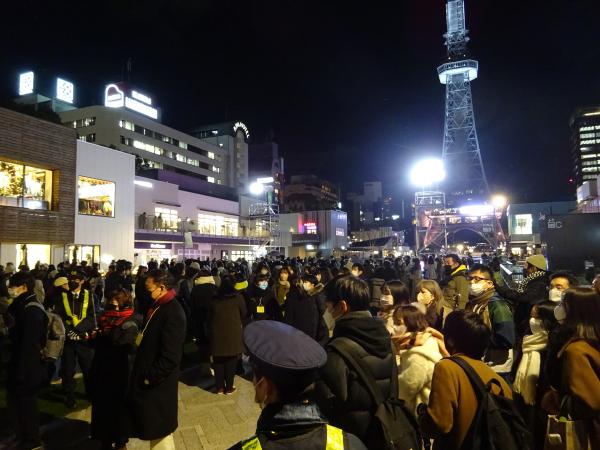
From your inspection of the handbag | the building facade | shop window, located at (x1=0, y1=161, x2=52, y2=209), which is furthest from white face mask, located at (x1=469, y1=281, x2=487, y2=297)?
shop window, located at (x1=0, y1=161, x2=52, y2=209)

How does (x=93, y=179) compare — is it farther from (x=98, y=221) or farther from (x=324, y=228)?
(x=324, y=228)

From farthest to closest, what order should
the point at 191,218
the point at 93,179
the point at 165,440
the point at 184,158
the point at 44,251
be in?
1. the point at 184,158
2. the point at 191,218
3. the point at 93,179
4. the point at 44,251
5. the point at 165,440

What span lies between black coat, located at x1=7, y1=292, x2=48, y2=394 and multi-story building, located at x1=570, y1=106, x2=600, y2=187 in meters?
152

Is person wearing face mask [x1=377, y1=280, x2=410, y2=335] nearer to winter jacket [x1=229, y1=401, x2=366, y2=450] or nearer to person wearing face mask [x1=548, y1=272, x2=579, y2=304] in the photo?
person wearing face mask [x1=548, y1=272, x2=579, y2=304]

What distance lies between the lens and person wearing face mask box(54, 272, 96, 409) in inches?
228

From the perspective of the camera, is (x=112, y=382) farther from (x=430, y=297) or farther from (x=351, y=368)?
(x=430, y=297)

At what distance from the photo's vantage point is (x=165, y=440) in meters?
3.64

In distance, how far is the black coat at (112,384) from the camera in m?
3.97

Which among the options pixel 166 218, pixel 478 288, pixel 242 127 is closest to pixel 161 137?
pixel 242 127

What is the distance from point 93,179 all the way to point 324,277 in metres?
17.5

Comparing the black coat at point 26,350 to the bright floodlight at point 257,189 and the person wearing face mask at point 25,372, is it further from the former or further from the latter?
the bright floodlight at point 257,189

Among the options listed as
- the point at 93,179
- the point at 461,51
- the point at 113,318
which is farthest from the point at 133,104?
the point at 113,318

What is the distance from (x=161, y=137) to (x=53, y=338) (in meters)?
60.9

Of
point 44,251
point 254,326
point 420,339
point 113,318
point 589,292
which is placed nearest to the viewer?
point 254,326
